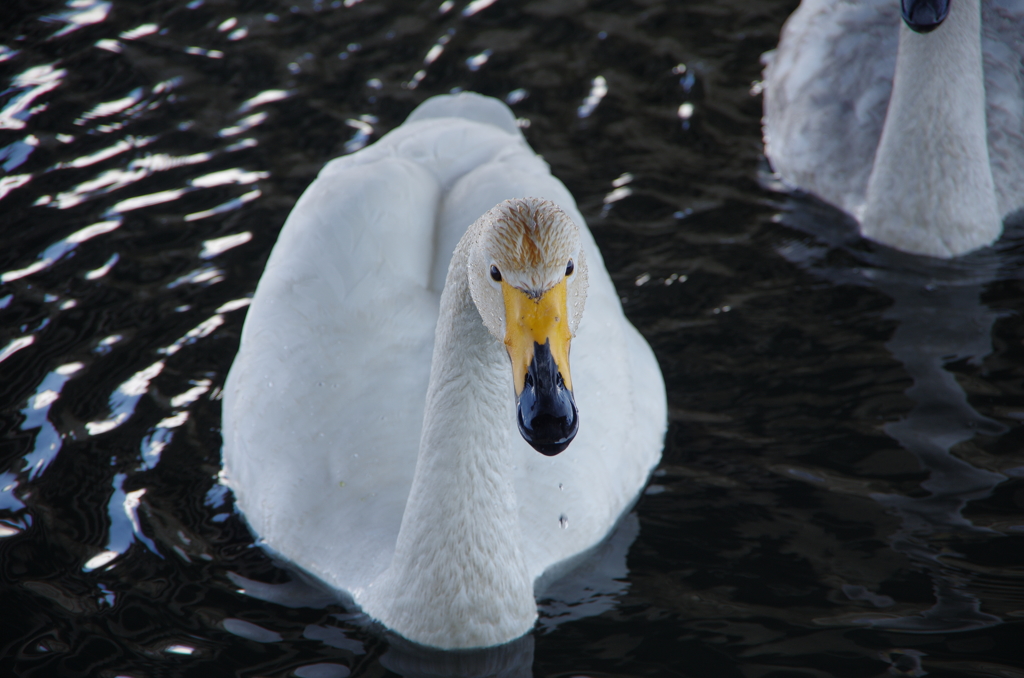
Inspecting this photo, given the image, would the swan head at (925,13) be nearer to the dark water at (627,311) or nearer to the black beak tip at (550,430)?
the dark water at (627,311)

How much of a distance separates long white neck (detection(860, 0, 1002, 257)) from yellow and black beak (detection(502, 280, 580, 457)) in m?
4.32

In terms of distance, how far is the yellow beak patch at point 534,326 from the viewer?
13.2 feet

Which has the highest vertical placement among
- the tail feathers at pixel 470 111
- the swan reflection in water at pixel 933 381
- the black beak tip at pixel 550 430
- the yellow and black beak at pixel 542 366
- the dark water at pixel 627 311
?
the yellow and black beak at pixel 542 366

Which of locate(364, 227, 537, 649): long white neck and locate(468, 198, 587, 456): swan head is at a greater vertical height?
locate(468, 198, 587, 456): swan head

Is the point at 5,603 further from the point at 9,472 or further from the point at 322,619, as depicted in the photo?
the point at 322,619

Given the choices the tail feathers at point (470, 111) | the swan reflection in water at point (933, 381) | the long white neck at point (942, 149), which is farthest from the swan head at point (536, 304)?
the long white neck at point (942, 149)

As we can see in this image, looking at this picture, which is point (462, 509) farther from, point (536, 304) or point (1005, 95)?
point (1005, 95)

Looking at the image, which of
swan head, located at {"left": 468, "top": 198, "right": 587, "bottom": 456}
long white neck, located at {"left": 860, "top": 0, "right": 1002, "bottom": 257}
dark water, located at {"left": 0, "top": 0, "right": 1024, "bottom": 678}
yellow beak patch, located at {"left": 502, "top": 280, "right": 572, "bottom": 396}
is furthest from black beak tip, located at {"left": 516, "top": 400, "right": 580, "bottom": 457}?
long white neck, located at {"left": 860, "top": 0, "right": 1002, "bottom": 257}

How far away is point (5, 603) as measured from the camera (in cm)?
516

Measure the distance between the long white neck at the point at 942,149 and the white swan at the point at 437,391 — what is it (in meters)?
2.34

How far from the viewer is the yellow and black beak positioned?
12.7ft

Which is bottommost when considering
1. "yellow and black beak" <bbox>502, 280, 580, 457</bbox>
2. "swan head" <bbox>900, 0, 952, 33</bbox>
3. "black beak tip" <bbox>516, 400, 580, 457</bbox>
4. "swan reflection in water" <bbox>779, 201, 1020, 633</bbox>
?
"swan reflection in water" <bbox>779, 201, 1020, 633</bbox>

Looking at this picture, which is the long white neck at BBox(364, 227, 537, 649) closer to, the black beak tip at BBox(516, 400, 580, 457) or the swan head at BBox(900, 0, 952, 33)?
the black beak tip at BBox(516, 400, 580, 457)

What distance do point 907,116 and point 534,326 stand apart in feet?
15.1
